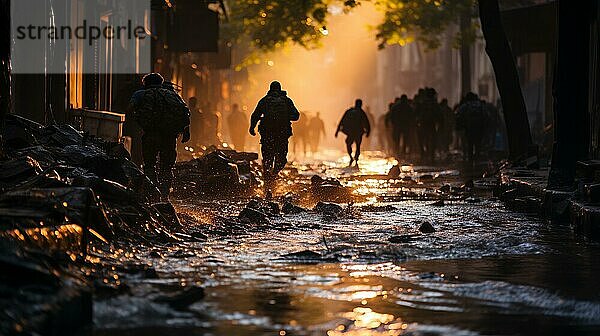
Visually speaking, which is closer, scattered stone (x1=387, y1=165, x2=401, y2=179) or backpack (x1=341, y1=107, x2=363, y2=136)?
scattered stone (x1=387, y1=165, x2=401, y2=179)

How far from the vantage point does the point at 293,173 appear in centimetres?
2552

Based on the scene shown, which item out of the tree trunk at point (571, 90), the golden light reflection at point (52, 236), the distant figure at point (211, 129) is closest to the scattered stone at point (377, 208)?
the tree trunk at point (571, 90)

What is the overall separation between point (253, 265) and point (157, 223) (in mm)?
2357

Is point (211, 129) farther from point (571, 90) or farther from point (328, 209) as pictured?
point (571, 90)

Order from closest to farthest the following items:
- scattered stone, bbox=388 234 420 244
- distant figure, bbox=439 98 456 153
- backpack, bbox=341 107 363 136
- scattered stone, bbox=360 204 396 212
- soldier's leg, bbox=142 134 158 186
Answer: scattered stone, bbox=388 234 420 244
scattered stone, bbox=360 204 396 212
soldier's leg, bbox=142 134 158 186
backpack, bbox=341 107 363 136
distant figure, bbox=439 98 456 153

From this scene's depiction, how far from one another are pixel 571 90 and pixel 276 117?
8106 mm

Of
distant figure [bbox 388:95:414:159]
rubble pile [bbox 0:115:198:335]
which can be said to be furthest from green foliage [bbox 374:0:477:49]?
rubble pile [bbox 0:115:198:335]

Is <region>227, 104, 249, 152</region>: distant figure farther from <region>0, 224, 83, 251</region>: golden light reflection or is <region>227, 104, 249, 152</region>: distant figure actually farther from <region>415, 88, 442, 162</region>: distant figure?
<region>0, 224, 83, 251</region>: golden light reflection

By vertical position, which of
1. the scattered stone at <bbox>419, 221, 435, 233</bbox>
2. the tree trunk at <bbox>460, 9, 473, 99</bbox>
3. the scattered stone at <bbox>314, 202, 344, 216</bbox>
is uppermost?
the tree trunk at <bbox>460, 9, 473, 99</bbox>

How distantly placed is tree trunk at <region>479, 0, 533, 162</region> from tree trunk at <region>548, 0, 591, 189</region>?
9.05m

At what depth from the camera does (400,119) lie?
127ft

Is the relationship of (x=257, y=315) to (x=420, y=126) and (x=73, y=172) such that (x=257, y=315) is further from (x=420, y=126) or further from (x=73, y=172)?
(x=420, y=126)

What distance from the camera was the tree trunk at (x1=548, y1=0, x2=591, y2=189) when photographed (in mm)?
14547

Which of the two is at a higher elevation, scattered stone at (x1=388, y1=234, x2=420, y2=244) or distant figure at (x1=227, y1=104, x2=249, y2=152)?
distant figure at (x1=227, y1=104, x2=249, y2=152)
